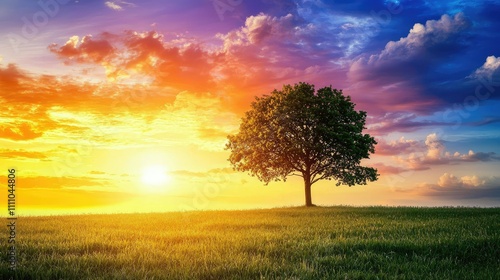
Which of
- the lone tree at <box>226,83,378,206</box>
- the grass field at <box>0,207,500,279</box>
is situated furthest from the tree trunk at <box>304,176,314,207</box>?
the grass field at <box>0,207,500,279</box>

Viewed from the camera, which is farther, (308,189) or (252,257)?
(308,189)

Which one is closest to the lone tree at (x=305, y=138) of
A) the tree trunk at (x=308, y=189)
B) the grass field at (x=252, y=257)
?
the tree trunk at (x=308, y=189)

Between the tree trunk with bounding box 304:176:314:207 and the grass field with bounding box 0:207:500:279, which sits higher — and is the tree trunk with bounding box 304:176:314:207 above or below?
above

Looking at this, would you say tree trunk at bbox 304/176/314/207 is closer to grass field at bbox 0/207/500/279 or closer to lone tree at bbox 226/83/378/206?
lone tree at bbox 226/83/378/206

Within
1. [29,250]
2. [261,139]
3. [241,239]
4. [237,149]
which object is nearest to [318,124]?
[261,139]

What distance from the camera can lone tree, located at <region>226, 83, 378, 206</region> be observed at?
4112 centimetres

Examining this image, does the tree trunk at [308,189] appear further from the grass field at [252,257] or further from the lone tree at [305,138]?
the grass field at [252,257]

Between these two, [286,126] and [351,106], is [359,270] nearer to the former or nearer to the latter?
[286,126]

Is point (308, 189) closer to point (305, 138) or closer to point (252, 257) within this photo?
point (305, 138)

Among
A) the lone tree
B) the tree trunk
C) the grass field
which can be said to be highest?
the lone tree

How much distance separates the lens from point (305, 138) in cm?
4156

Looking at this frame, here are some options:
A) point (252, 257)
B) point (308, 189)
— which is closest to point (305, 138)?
point (308, 189)

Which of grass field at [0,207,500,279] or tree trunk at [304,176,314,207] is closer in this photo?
grass field at [0,207,500,279]

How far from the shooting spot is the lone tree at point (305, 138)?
41.1 m
